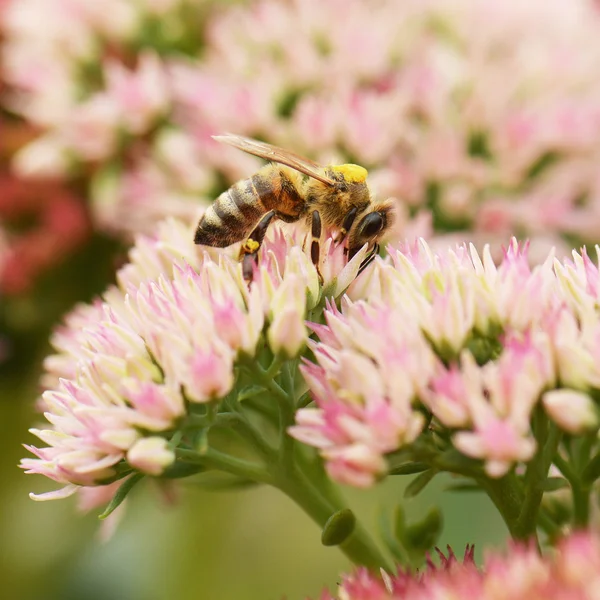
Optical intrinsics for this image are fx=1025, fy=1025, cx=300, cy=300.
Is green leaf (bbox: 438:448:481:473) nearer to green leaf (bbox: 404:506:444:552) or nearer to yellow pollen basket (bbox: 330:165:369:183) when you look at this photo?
green leaf (bbox: 404:506:444:552)

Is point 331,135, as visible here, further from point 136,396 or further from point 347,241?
point 136,396

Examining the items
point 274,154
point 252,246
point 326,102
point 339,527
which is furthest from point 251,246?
point 326,102

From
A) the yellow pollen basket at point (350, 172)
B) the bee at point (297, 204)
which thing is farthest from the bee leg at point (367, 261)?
the yellow pollen basket at point (350, 172)

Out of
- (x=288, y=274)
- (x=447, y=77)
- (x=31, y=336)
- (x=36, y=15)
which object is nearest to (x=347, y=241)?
(x=288, y=274)

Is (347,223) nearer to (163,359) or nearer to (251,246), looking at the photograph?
(251,246)

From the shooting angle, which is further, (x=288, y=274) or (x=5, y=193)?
(x=5, y=193)

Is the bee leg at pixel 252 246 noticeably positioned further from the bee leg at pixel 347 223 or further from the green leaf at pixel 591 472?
the green leaf at pixel 591 472

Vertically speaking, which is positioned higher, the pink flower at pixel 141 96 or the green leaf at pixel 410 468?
the pink flower at pixel 141 96
